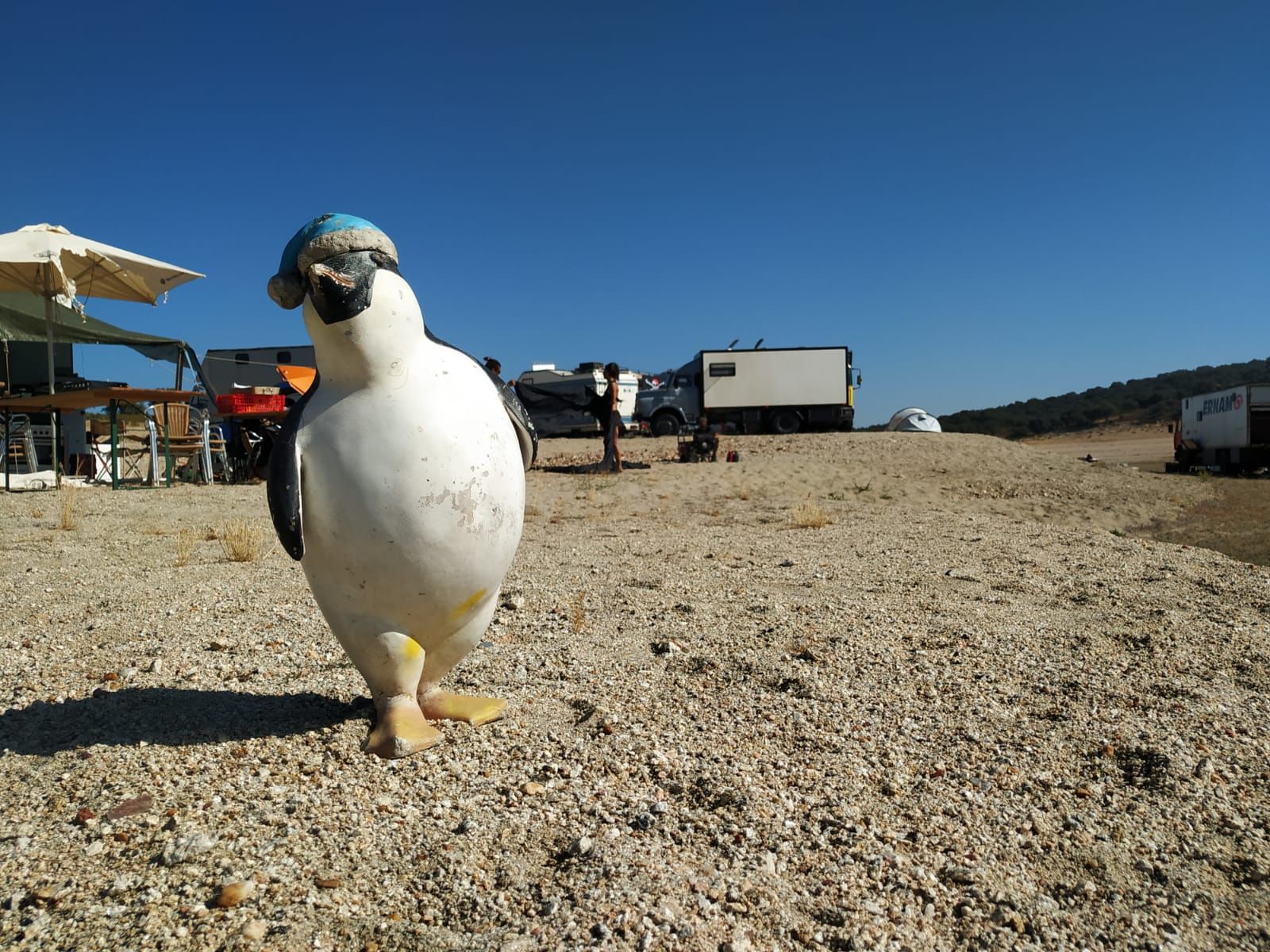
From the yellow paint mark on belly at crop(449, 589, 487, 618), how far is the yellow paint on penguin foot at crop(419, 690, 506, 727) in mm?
445

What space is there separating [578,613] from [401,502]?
2261 millimetres

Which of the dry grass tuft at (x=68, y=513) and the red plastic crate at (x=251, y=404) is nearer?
the dry grass tuft at (x=68, y=513)

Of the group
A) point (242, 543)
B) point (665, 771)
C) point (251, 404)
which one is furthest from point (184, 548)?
point (251, 404)

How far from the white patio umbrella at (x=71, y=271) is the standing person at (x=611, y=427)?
18.4 feet

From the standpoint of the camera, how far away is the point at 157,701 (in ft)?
10.8


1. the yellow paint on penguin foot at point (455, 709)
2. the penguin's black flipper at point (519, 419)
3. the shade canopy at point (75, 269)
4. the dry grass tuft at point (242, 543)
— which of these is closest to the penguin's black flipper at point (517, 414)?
the penguin's black flipper at point (519, 419)

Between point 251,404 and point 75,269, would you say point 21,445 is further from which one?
point 251,404

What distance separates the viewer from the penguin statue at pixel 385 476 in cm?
255

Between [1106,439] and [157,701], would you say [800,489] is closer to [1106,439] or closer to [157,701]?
[157,701]

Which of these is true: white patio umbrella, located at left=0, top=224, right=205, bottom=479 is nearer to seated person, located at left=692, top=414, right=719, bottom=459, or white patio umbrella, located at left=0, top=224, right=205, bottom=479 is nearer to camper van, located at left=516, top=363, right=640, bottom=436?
seated person, located at left=692, top=414, right=719, bottom=459

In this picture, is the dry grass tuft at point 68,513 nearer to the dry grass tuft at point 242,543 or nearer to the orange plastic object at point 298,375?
the dry grass tuft at point 242,543

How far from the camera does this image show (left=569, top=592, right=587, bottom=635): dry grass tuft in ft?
14.5

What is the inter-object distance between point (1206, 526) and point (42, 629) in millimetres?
11119

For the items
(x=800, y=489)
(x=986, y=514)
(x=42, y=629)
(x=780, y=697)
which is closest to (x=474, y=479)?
(x=780, y=697)
